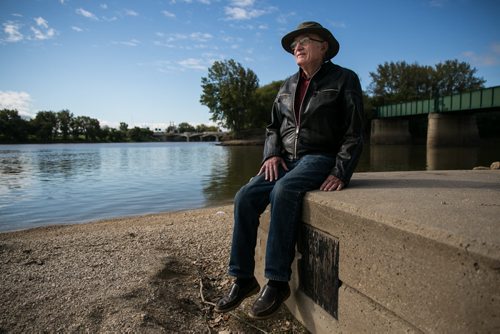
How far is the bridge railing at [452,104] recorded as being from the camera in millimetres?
40031

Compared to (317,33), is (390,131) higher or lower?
higher

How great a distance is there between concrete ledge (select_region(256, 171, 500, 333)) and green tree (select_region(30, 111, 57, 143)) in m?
153

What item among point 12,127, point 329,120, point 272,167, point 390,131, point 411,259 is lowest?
point 411,259

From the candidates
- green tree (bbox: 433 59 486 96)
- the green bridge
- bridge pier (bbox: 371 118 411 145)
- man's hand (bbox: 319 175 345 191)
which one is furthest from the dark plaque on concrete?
green tree (bbox: 433 59 486 96)

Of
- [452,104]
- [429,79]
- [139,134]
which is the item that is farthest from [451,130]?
[139,134]

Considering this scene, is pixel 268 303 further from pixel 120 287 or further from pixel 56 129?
pixel 56 129

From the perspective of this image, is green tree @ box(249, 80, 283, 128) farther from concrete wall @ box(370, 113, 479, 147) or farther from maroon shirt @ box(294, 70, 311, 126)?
maroon shirt @ box(294, 70, 311, 126)

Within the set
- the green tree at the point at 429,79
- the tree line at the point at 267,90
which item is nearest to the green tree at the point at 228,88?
the tree line at the point at 267,90

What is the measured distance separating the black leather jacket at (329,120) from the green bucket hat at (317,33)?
0.21 m

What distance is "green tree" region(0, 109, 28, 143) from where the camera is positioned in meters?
118

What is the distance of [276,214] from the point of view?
9.89ft

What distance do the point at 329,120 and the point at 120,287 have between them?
3072 millimetres

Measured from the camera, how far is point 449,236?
1761 millimetres

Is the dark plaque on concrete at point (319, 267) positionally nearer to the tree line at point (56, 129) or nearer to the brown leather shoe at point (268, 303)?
the brown leather shoe at point (268, 303)
